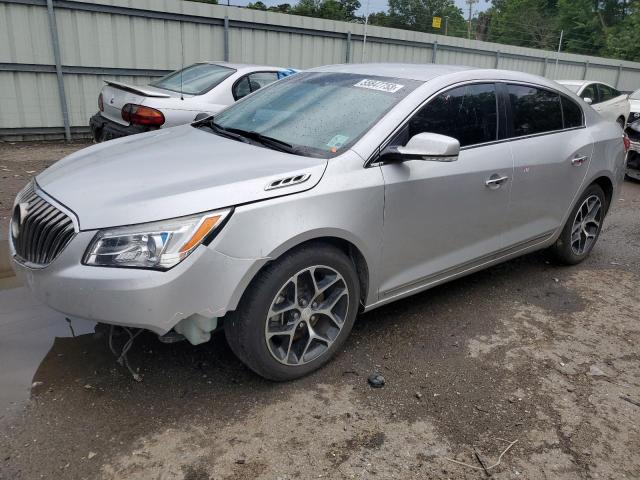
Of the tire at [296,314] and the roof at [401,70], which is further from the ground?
the roof at [401,70]

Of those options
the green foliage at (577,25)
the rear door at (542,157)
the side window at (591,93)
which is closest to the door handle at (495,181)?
the rear door at (542,157)

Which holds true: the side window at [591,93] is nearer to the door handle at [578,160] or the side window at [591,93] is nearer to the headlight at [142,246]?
the door handle at [578,160]

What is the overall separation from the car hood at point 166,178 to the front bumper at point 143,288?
0.66ft

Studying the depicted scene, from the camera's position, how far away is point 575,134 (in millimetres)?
4484

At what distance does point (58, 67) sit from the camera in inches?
377

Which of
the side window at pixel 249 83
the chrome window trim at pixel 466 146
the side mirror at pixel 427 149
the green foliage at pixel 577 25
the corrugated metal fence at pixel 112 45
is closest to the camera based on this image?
the side mirror at pixel 427 149

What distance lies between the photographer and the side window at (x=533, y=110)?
157 inches

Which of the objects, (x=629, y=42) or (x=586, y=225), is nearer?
(x=586, y=225)

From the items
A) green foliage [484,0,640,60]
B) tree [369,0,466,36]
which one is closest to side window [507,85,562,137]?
green foliage [484,0,640,60]

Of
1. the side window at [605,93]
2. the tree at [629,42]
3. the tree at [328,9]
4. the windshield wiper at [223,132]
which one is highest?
the tree at [328,9]

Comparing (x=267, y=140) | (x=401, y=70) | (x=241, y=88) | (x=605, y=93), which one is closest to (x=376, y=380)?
(x=267, y=140)

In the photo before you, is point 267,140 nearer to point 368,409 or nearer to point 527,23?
point 368,409

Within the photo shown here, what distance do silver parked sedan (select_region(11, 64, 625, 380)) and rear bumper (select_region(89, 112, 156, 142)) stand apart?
274cm

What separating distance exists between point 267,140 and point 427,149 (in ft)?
3.15
